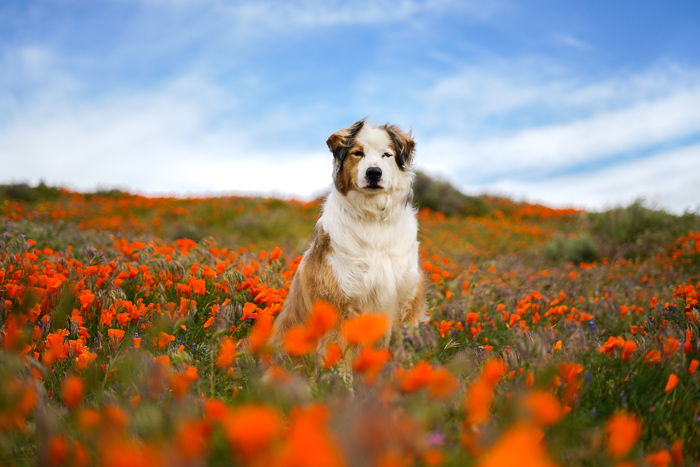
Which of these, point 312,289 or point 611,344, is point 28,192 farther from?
point 611,344

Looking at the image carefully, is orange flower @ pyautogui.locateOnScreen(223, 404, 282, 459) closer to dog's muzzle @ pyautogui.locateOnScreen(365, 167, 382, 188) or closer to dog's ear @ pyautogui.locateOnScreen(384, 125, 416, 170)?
dog's muzzle @ pyautogui.locateOnScreen(365, 167, 382, 188)

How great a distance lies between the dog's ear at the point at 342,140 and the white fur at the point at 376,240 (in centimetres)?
7

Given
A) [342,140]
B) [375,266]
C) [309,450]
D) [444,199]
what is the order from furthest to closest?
[444,199] < [342,140] < [375,266] < [309,450]

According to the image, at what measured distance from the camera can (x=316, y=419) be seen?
0.83 metres

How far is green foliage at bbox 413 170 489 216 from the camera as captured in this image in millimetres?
16487

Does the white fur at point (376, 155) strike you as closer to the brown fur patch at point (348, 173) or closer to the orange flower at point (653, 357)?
the brown fur patch at point (348, 173)

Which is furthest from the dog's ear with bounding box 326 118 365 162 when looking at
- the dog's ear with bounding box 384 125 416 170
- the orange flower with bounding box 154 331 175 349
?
the orange flower with bounding box 154 331 175 349

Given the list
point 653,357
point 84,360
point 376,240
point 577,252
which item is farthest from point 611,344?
point 577,252

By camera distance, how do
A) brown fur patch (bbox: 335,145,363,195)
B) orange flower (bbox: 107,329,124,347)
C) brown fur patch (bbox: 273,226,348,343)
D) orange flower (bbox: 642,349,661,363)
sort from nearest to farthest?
1. orange flower (bbox: 642,349,661,363)
2. orange flower (bbox: 107,329,124,347)
3. brown fur patch (bbox: 273,226,348,343)
4. brown fur patch (bbox: 335,145,363,195)

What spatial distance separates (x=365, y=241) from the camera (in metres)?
3.44

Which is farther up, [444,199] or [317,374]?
[444,199]

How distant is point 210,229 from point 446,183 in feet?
29.8

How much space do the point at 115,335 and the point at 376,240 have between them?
5.90 ft

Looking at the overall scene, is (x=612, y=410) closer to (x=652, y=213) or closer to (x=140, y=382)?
(x=140, y=382)
